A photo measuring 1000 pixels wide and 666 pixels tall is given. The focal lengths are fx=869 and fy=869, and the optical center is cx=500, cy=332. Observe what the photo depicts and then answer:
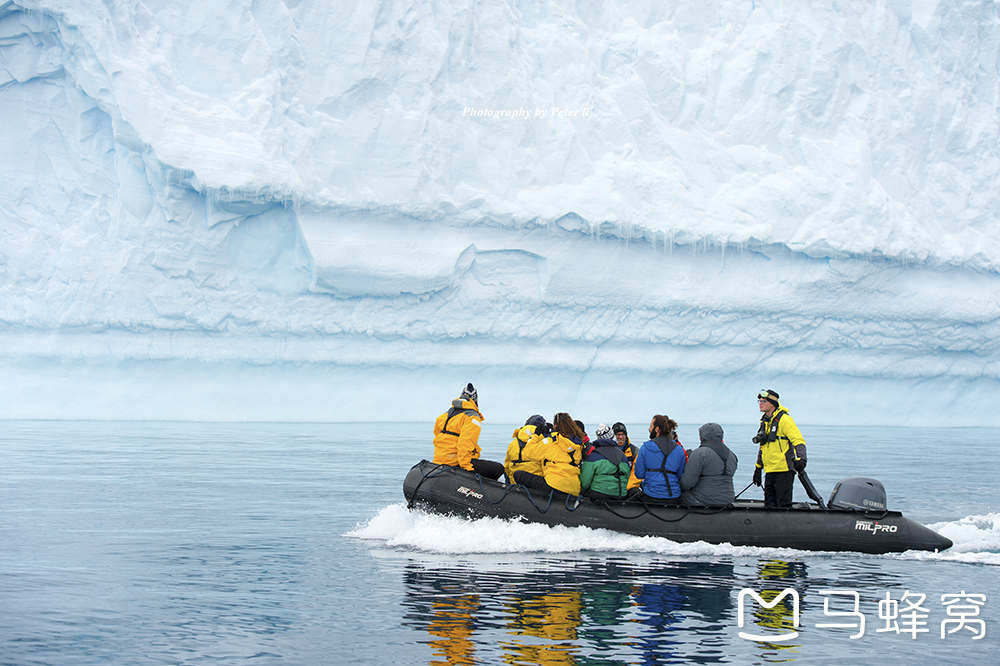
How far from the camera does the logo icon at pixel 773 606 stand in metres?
4.69

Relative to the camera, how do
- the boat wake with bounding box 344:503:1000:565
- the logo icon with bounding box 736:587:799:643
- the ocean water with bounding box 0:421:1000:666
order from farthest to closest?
the boat wake with bounding box 344:503:1000:565 < the logo icon with bounding box 736:587:799:643 < the ocean water with bounding box 0:421:1000:666

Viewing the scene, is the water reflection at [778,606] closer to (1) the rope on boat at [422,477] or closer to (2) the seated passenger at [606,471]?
(2) the seated passenger at [606,471]

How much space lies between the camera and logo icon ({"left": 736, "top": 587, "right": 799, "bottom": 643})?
4.69 m

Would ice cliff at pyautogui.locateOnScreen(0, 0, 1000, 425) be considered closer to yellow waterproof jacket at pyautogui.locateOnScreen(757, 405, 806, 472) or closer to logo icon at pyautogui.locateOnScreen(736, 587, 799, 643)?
yellow waterproof jacket at pyautogui.locateOnScreen(757, 405, 806, 472)

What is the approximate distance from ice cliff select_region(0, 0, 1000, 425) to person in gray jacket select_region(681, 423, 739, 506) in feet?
49.3

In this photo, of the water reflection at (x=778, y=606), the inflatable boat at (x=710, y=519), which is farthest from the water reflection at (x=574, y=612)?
the inflatable boat at (x=710, y=519)

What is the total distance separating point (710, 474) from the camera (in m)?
7.62

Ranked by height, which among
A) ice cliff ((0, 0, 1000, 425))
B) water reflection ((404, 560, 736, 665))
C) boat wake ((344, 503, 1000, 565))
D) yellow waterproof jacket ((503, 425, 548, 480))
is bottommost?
water reflection ((404, 560, 736, 665))

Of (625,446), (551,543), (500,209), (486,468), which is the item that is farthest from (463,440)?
(500,209)

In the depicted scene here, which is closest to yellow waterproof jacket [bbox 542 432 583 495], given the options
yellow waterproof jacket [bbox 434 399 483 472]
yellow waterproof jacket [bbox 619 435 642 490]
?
yellow waterproof jacket [bbox 619 435 642 490]

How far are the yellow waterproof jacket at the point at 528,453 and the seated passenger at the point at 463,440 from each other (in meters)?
A: 0.22

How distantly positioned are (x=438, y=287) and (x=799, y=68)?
11998mm

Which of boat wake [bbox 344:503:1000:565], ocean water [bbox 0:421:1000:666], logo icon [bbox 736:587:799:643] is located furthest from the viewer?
boat wake [bbox 344:503:1000:565]

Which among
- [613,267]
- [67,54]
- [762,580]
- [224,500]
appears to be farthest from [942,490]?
[67,54]
